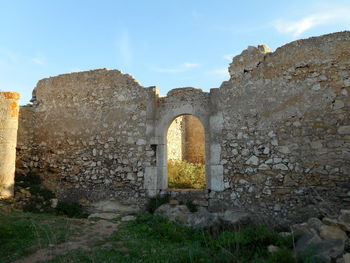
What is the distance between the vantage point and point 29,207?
24.8 feet

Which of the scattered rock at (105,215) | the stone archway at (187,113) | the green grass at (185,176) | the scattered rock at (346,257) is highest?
the stone archway at (187,113)

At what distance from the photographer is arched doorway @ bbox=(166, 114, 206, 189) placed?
9.86 m

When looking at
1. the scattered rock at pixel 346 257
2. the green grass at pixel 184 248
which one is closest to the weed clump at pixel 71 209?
the green grass at pixel 184 248

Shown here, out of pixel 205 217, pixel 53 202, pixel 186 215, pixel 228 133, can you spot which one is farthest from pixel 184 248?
pixel 53 202

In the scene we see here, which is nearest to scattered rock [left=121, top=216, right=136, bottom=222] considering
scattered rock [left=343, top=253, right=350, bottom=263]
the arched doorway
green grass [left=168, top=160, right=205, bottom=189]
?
green grass [left=168, top=160, right=205, bottom=189]

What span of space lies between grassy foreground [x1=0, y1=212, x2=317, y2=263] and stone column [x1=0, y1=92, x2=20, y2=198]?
1782 mm

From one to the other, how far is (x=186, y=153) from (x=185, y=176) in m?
3.86

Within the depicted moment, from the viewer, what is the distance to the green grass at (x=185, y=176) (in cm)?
934

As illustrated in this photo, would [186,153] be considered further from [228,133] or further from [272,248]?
[272,248]

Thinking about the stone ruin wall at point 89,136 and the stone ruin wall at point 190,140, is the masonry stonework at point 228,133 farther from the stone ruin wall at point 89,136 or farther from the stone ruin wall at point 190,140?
the stone ruin wall at point 190,140

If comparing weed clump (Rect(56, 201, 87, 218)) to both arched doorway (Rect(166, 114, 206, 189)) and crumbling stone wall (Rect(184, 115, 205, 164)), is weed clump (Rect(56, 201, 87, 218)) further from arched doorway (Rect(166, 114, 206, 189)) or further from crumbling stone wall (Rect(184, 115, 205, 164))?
crumbling stone wall (Rect(184, 115, 205, 164))

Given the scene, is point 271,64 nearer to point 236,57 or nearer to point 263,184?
point 236,57

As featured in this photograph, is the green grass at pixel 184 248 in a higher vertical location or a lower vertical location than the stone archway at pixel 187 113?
lower

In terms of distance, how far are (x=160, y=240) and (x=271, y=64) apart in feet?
15.0
